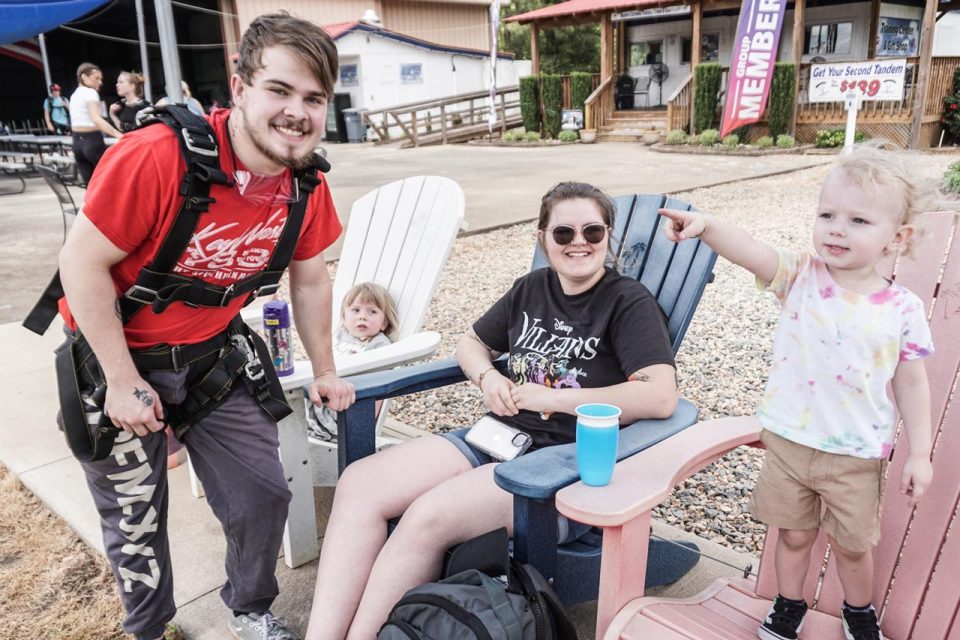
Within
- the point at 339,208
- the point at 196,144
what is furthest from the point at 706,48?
the point at 196,144

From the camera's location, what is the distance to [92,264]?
1611 millimetres

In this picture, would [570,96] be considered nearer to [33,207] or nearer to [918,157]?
[33,207]

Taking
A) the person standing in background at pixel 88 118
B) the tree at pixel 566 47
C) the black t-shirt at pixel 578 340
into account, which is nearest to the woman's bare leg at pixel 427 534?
the black t-shirt at pixel 578 340

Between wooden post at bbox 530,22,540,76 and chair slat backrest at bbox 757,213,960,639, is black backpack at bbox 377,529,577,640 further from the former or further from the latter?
wooden post at bbox 530,22,540,76

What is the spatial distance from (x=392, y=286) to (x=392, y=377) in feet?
3.41

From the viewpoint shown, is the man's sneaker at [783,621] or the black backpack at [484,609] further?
the man's sneaker at [783,621]

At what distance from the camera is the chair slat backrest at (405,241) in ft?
10.3

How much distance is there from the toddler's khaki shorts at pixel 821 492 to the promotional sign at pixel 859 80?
13418mm

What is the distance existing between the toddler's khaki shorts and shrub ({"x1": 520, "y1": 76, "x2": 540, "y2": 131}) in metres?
18.1

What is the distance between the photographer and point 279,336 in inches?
93.7

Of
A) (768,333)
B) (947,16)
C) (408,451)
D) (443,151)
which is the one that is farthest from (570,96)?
(408,451)

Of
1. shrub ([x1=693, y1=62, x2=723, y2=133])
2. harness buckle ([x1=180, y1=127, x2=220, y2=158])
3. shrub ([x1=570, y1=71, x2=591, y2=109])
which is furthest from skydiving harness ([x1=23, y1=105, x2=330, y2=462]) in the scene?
shrub ([x1=570, y1=71, x2=591, y2=109])

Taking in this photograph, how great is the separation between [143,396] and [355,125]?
65.0 ft

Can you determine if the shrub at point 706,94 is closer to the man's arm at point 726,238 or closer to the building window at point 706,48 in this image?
the building window at point 706,48
